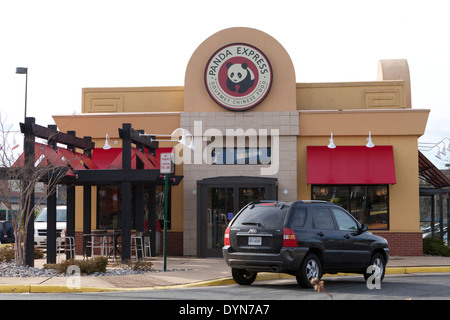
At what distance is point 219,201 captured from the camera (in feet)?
74.0

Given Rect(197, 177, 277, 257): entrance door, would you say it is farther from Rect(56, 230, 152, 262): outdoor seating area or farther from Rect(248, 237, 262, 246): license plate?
Rect(248, 237, 262, 246): license plate

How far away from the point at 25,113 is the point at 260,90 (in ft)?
36.0

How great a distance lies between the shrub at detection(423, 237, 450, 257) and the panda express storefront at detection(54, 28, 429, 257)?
82cm

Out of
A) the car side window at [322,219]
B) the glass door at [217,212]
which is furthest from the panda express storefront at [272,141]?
the car side window at [322,219]

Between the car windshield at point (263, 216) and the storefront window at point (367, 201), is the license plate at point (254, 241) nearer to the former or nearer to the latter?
the car windshield at point (263, 216)

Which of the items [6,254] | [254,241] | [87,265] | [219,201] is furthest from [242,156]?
[254,241]

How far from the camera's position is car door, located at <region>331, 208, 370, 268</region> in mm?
14531

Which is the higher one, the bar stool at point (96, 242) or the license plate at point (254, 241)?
the license plate at point (254, 241)

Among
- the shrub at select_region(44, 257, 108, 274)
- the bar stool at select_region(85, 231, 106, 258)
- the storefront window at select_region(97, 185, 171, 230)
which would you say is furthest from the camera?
the storefront window at select_region(97, 185, 171, 230)

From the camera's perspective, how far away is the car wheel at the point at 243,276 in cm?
1455

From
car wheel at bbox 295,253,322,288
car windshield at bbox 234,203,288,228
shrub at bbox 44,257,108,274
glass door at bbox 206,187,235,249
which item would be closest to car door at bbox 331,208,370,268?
car wheel at bbox 295,253,322,288

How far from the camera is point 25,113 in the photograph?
28812 millimetres

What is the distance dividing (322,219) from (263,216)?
1.29m
